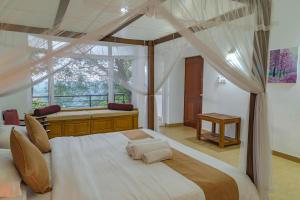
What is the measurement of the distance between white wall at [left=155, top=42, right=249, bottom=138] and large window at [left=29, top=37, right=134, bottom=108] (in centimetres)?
78

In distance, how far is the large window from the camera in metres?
3.74

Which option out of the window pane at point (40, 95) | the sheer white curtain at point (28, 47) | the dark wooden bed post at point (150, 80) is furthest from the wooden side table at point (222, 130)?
the window pane at point (40, 95)

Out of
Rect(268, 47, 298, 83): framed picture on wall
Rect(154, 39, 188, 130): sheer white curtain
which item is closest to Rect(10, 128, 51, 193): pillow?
Rect(154, 39, 188, 130): sheer white curtain

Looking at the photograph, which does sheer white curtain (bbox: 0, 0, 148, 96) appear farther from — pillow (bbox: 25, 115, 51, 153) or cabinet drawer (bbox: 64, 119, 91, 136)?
cabinet drawer (bbox: 64, 119, 91, 136)

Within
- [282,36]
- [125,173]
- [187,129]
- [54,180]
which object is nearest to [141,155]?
[125,173]

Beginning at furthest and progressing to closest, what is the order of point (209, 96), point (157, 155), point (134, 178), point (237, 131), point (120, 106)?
point (209, 96) < point (120, 106) < point (237, 131) < point (157, 155) < point (134, 178)

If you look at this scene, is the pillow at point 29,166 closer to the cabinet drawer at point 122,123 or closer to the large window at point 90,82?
the large window at point 90,82

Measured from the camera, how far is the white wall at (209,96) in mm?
4762

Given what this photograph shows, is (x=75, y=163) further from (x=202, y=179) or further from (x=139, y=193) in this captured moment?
(x=202, y=179)

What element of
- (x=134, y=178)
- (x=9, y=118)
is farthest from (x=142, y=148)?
(x=9, y=118)

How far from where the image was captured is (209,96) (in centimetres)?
558

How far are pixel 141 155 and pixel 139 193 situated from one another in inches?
25.5

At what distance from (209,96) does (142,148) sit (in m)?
3.72

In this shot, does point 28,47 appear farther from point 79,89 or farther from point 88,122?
point 79,89
